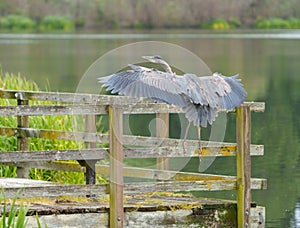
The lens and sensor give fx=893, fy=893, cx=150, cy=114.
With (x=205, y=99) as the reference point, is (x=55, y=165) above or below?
below

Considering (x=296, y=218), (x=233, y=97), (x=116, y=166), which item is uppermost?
(x=233, y=97)

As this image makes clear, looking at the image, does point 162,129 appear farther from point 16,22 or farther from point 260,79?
point 16,22

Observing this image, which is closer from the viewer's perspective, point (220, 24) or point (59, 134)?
point (59, 134)

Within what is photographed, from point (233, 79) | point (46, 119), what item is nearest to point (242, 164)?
point (233, 79)

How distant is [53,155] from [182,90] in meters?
1.05

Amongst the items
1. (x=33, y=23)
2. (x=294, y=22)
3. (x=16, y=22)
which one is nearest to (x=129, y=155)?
(x=294, y=22)

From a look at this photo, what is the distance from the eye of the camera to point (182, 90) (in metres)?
6.04

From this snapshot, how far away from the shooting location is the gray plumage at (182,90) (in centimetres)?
602

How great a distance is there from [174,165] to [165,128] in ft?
10.4

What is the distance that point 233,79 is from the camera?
648 centimetres

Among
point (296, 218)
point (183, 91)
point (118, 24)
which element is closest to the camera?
point (183, 91)

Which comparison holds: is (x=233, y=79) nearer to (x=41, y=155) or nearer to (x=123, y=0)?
(x=41, y=155)

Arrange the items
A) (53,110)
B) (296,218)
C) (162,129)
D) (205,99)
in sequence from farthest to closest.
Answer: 1. (296,218)
2. (162,129)
3. (53,110)
4. (205,99)

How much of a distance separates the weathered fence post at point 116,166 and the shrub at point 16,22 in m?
59.3
